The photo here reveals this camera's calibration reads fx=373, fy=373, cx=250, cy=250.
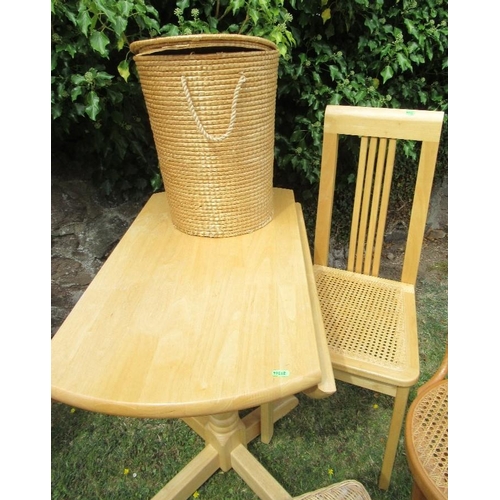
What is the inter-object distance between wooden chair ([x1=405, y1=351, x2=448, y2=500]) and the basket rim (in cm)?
110

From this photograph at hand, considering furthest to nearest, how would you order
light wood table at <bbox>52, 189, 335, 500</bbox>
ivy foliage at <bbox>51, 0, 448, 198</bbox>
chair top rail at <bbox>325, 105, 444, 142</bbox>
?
1. ivy foliage at <bbox>51, 0, 448, 198</bbox>
2. chair top rail at <bbox>325, 105, 444, 142</bbox>
3. light wood table at <bbox>52, 189, 335, 500</bbox>

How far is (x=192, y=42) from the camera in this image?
93cm

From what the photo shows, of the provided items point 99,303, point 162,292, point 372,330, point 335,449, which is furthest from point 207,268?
point 335,449

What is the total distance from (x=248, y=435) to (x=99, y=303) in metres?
0.98

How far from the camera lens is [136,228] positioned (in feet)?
4.16

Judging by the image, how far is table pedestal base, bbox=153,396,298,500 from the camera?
133cm

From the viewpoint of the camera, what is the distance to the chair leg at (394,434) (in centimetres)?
117

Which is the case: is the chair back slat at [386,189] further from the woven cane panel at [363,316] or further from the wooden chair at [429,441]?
the wooden chair at [429,441]

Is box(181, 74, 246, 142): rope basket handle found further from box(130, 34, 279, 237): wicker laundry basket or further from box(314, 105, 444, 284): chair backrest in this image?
box(314, 105, 444, 284): chair backrest

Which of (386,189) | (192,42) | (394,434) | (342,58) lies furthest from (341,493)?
(342,58)

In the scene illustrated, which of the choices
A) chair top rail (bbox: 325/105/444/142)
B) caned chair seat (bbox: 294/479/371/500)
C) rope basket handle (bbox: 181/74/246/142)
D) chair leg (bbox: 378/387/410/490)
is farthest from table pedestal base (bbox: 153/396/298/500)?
chair top rail (bbox: 325/105/444/142)

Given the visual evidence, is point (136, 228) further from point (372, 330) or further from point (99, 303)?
point (372, 330)

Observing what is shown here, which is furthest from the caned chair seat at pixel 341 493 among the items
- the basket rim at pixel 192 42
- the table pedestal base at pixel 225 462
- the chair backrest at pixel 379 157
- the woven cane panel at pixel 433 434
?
the basket rim at pixel 192 42

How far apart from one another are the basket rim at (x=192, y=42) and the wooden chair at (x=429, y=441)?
110 centimetres
